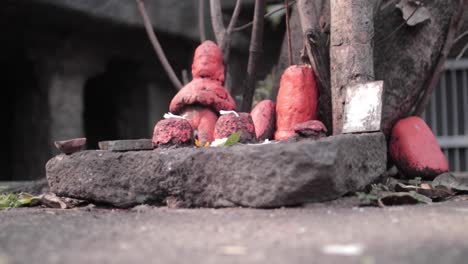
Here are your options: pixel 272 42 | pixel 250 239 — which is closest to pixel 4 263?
pixel 250 239

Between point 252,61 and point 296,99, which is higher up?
point 252,61

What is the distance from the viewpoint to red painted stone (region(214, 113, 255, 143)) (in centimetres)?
272

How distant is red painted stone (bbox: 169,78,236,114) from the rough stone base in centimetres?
47

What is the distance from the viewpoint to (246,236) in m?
1.75

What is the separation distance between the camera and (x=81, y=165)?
2.77 meters

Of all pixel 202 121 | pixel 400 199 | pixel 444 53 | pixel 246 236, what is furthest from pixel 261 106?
pixel 246 236

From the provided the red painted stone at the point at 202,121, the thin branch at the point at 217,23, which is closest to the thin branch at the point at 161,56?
the thin branch at the point at 217,23

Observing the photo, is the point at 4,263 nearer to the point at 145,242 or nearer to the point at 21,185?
the point at 145,242

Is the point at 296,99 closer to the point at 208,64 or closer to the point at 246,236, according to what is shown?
the point at 208,64

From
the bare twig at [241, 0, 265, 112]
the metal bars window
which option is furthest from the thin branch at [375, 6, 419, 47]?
the metal bars window

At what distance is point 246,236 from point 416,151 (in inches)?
67.3

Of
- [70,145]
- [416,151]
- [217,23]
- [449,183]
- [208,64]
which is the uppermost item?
[217,23]

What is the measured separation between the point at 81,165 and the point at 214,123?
0.69m

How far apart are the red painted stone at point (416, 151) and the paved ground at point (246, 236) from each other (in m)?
0.73
